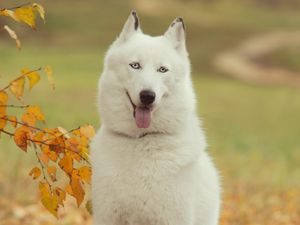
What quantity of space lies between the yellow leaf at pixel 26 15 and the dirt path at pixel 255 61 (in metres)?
32.1

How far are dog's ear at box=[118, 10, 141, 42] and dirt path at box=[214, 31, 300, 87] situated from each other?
31343 mm

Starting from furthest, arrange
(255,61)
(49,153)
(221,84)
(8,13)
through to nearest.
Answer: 1. (255,61)
2. (221,84)
3. (49,153)
4. (8,13)

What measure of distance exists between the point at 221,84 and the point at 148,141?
93.1 feet

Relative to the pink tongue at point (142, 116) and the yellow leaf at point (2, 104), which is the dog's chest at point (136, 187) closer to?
the pink tongue at point (142, 116)

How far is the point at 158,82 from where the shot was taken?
466cm

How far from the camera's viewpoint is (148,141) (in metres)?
4.89

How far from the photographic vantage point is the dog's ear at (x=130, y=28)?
5.01m

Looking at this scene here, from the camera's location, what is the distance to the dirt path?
37.6m

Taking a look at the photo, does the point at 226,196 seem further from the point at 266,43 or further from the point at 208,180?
the point at 266,43

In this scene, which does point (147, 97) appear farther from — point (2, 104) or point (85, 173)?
point (2, 104)

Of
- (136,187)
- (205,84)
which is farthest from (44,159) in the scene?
(205,84)

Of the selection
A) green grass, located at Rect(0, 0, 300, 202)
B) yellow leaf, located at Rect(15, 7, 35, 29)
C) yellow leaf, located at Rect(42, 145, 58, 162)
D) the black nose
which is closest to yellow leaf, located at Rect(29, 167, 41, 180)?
yellow leaf, located at Rect(42, 145, 58, 162)

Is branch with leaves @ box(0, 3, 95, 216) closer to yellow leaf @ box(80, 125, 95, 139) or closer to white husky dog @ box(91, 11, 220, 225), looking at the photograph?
yellow leaf @ box(80, 125, 95, 139)

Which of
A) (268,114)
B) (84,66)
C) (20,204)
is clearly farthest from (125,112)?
(84,66)
